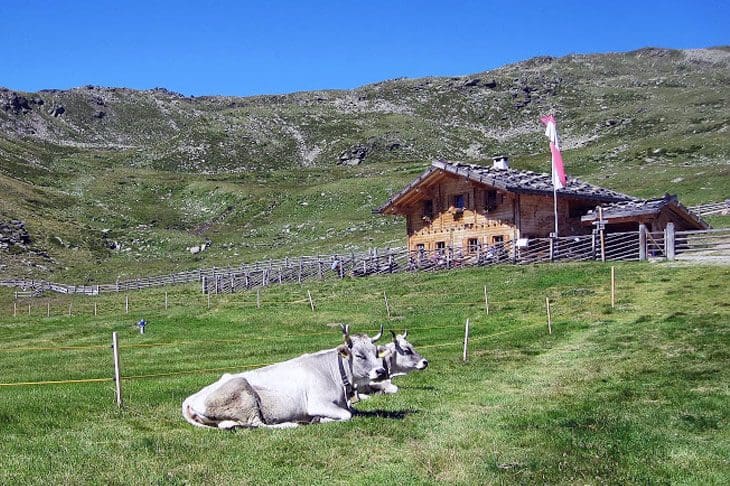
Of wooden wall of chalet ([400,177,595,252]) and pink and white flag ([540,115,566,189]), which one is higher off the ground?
pink and white flag ([540,115,566,189])

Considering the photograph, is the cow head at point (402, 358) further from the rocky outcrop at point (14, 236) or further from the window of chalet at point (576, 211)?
the rocky outcrop at point (14, 236)

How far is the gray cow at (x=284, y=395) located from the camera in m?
10.9

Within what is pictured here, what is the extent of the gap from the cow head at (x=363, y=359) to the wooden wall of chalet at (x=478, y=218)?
31203 mm

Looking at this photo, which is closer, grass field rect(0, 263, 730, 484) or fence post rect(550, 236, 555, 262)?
grass field rect(0, 263, 730, 484)

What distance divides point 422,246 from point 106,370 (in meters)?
31.3

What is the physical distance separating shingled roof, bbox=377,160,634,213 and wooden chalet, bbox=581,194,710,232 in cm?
161

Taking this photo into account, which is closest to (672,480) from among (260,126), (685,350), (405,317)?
(685,350)

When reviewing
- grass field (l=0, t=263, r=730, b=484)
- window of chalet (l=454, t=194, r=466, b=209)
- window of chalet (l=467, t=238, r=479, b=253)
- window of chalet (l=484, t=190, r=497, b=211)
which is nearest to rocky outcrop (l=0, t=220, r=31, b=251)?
grass field (l=0, t=263, r=730, b=484)

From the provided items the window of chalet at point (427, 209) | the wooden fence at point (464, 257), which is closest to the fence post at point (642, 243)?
the wooden fence at point (464, 257)

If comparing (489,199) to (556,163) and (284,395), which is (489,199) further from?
(284,395)

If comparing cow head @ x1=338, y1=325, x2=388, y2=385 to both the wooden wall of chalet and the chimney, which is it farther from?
the chimney

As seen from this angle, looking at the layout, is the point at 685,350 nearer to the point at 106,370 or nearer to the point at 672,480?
the point at 672,480

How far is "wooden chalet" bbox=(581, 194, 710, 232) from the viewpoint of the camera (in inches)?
1580

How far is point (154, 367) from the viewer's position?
20141 millimetres
